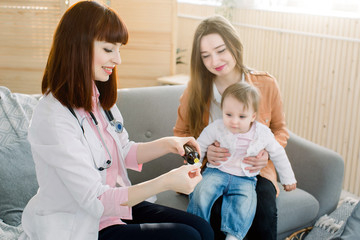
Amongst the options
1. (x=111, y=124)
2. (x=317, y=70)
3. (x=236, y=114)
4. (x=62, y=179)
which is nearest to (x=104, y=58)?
(x=111, y=124)

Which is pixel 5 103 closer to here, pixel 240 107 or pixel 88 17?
pixel 88 17

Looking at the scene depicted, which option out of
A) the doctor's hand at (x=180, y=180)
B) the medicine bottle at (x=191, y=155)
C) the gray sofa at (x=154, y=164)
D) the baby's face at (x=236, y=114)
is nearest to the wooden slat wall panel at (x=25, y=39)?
the gray sofa at (x=154, y=164)

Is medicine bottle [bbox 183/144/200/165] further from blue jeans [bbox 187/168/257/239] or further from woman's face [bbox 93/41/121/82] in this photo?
woman's face [bbox 93/41/121/82]

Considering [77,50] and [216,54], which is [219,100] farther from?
[77,50]

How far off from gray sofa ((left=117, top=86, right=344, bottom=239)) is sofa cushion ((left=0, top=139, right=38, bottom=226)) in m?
0.54

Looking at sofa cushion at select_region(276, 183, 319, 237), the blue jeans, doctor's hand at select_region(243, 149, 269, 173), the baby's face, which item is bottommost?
sofa cushion at select_region(276, 183, 319, 237)

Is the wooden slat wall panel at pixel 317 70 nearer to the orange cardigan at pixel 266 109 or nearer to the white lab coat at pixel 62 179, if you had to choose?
the orange cardigan at pixel 266 109

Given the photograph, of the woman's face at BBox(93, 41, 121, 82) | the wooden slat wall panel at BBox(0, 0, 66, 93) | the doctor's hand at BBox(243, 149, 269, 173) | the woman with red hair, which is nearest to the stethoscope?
the woman with red hair

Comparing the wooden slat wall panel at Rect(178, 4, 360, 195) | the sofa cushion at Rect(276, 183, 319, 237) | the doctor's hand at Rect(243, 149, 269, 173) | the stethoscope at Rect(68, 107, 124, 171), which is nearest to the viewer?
→ the stethoscope at Rect(68, 107, 124, 171)

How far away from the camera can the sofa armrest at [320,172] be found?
2.07 metres

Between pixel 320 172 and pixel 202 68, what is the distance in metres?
0.78

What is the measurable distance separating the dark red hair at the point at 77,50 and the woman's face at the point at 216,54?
0.56m

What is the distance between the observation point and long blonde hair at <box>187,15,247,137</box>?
186 centimetres

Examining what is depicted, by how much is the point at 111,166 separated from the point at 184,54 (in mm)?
3275
